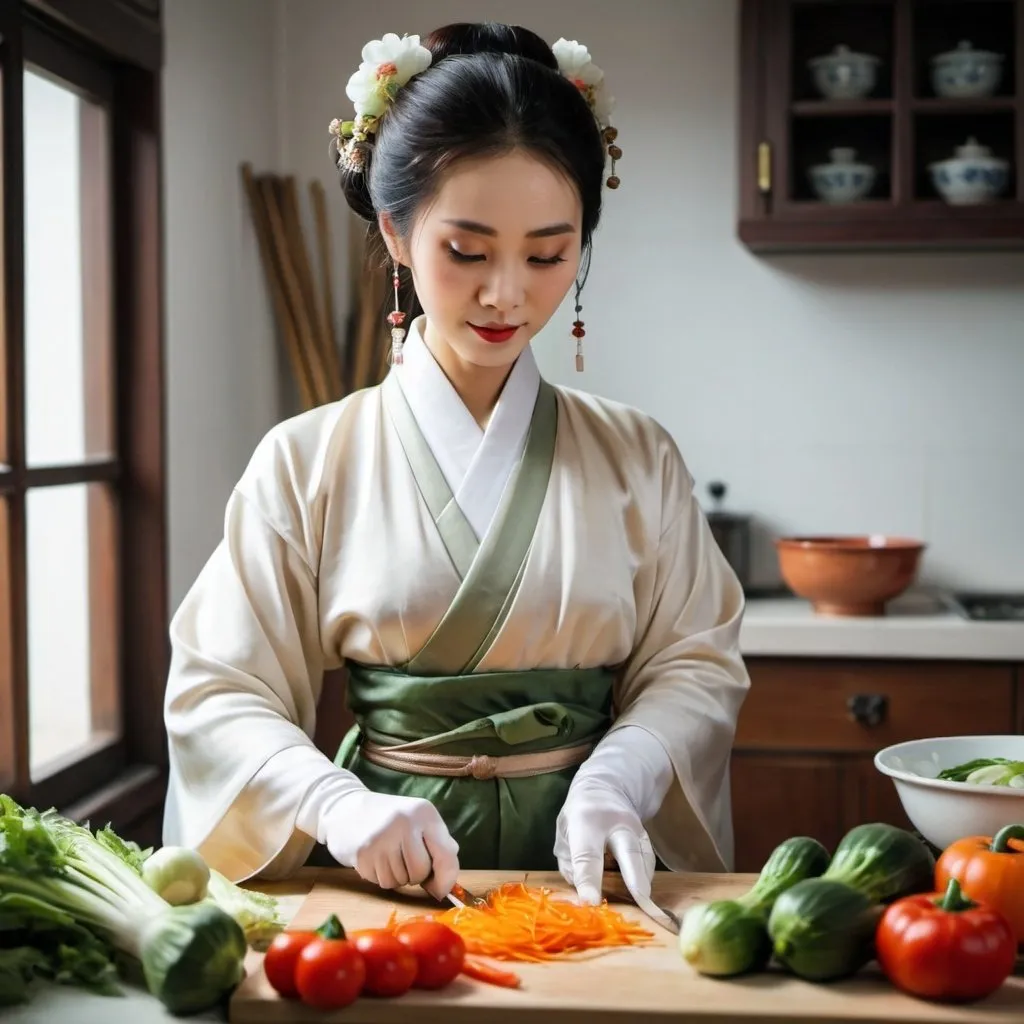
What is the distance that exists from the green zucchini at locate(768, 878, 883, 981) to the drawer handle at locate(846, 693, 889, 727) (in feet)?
5.87

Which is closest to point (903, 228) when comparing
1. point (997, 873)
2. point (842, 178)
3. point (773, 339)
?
point (842, 178)

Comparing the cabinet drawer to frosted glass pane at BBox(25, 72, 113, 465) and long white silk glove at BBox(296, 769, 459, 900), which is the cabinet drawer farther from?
long white silk glove at BBox(296, 769, 459, 900)

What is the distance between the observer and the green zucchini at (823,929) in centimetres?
106

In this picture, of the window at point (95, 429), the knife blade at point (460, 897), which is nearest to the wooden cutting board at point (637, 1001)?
the knife blade at point (460, 897)

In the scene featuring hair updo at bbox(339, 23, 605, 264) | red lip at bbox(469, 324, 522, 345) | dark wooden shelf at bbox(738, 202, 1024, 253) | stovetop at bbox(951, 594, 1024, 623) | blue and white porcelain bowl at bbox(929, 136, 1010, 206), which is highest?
blue and white porcelain bowl at bbox(929, 136, 1010, 206)

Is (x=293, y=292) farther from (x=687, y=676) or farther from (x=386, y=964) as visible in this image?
(x=386, y=964)

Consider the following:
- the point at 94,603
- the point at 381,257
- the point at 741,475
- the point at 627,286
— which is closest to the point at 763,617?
the point at 741,475

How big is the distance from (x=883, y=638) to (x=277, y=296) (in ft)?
5.00

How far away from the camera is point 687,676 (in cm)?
160

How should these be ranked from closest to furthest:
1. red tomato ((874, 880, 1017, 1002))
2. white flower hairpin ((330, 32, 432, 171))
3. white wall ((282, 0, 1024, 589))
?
red tomato ((874, 880, 1017, 1002))
white flower hairpin ((330, 32, 432, 171))
white wall ((282, 0, 1024, 589))

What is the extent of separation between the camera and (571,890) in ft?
4.38

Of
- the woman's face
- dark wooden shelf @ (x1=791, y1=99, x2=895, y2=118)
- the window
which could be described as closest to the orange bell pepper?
the woman's face

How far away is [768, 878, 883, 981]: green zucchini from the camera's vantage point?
1064 millimetres

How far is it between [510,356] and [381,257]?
253 mm
